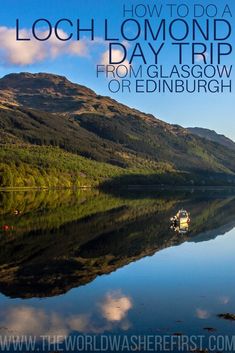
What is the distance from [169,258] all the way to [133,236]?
19.3 m

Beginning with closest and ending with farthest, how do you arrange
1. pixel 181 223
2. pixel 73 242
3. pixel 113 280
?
1. pixel 113 280
2. pixel 73 242
3. pixel 181 223

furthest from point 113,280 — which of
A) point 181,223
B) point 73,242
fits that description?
point 181,223

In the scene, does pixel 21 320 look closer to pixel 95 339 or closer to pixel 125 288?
pixel 95 339

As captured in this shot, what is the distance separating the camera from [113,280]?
170ft

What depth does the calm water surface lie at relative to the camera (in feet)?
116

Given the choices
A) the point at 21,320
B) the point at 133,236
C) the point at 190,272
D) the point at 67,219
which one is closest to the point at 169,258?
the point at 190,272

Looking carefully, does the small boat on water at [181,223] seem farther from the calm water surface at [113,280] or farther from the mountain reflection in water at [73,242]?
the calm water surface at [113,280]

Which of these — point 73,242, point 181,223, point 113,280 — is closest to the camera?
point 113,280

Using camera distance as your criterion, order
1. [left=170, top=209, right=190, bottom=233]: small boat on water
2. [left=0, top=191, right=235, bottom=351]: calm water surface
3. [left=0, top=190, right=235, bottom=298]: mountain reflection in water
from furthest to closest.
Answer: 1. [left=170, top=209, right=190, bottom=233]: small boat on water
2. [left=0, top=190, right=235, bottom=298]: mountain reflection in water
3. [left=0, top=191, right=235, bottom=351]: calm water surface

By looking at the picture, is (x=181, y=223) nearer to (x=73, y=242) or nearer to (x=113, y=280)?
(x=73, y=242)

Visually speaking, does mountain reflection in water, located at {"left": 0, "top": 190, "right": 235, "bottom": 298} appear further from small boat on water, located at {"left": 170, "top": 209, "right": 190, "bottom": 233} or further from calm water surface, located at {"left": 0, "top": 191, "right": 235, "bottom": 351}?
small boat on water, located at {"left": 170, "top": 209, "right": 190, "bottom": 233}

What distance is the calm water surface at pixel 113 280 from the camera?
3547 centimetres

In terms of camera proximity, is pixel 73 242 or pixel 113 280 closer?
pixel 113 280

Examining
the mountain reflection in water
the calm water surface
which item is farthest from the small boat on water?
the calm water surface
